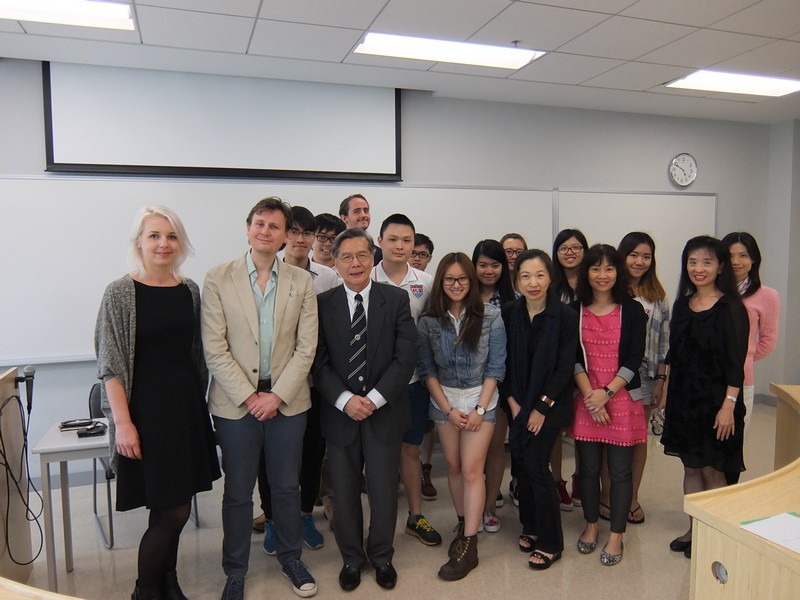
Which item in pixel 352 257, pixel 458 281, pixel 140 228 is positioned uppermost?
pixel 140 228

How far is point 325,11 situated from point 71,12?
1.39 meters

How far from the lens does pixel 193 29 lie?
3146mm

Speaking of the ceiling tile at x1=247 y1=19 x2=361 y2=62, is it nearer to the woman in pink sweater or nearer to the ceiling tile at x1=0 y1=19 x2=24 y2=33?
the ceiling tile at x1=0 y1=19 x2=24 y2=33

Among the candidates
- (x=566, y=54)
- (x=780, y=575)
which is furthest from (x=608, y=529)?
(x=566, y=54)

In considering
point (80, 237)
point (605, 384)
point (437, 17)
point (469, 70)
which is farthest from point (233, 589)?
point (469, 70)

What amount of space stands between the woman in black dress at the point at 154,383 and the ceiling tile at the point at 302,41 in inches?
62.6

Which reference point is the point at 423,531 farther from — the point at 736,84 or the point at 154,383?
the point at 736,84

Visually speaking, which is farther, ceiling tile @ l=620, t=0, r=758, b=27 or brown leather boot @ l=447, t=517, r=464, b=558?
ceiling tile @ l=620, t=0, r=758, b=27

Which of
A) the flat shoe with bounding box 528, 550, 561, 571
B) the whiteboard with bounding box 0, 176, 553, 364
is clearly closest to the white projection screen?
the whiteboard with bounding box 0, 176, 553, 364

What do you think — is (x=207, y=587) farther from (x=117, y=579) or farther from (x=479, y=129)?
(x=479, y=129)

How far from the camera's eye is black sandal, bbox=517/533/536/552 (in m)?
2.79

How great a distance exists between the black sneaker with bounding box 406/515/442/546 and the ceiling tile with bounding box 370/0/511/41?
2.72 meters

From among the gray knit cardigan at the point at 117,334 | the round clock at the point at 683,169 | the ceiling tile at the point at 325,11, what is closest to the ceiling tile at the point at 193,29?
the ceiling tile at the point at 325,11

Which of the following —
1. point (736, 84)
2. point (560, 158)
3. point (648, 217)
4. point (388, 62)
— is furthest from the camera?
point (648, 217)
